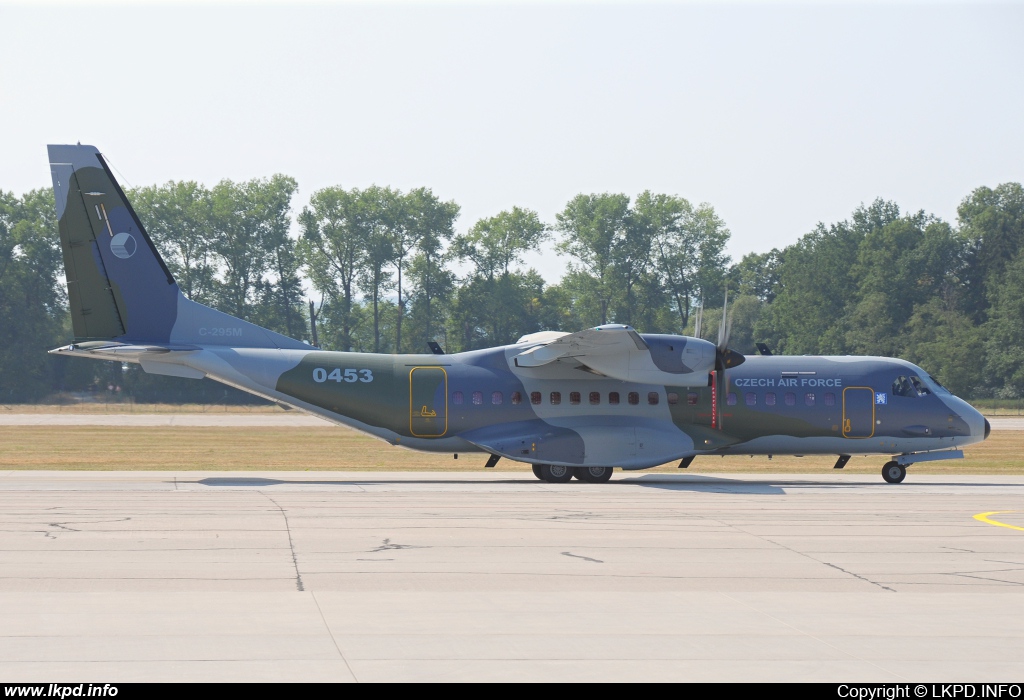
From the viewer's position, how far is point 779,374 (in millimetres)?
29281

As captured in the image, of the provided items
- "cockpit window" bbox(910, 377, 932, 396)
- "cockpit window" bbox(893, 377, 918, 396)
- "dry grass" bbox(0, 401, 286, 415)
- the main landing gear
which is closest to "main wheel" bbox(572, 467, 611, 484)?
the main landing gear

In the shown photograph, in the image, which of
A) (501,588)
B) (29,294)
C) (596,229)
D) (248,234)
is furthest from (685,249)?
(501,588)

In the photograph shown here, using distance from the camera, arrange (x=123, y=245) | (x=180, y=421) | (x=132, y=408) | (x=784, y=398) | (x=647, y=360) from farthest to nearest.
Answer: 1. (x=132, y=408)
2. (x=180, y=421)
3. (x=784, y=398)
4. (x=123, y=245)
5. (x=647, y=360)

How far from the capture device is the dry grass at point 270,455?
34.8 m

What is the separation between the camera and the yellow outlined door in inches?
1101

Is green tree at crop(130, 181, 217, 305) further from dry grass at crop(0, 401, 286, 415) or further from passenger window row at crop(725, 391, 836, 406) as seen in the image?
passenger window row at crop(725, 391, 836, 406)

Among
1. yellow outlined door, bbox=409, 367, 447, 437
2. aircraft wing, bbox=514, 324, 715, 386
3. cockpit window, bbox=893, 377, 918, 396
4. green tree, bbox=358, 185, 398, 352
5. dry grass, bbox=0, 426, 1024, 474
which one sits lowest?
dry grass, bbox=0, 426, 1024, 474

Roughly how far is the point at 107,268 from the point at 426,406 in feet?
29.3

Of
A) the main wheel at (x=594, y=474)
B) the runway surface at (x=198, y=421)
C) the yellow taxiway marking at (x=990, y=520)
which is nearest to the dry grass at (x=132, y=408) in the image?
the runway surface at (x=198, y=421)

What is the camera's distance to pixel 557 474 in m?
28.5

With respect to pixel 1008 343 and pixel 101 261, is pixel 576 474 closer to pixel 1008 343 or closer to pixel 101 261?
pixel 101 261

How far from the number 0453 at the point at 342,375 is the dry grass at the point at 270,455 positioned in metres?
6.23

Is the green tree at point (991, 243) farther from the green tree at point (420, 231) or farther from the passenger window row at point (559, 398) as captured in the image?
the passenger window row at point (559, 398)

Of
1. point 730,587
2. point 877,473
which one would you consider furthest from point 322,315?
point 730,587
